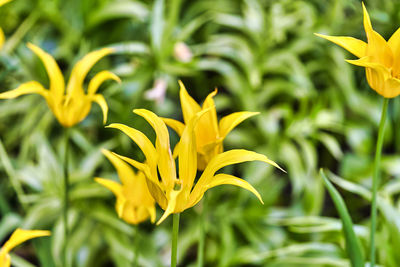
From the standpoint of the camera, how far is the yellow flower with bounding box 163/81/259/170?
51cm

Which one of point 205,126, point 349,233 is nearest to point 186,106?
point 205,126

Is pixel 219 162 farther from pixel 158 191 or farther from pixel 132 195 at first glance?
pixel 132 195

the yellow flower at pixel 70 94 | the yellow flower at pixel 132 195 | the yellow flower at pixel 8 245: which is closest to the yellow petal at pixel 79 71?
the yellow flower at pixel 70 94

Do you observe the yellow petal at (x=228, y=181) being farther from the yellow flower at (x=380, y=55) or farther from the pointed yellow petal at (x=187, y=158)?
the yellow flower at (x=380, y=55)

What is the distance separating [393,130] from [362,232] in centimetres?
78

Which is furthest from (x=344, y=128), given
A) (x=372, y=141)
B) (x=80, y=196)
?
(x=80, y=196)

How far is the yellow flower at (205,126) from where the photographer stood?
51 cm

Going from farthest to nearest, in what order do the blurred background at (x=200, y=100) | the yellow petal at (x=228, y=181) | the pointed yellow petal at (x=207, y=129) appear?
the blurred background at (x=200, y=100) → the pointed yellow petal at (x=207, y=129) → the yellow petal at (x=228, y=181)

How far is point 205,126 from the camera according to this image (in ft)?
1.77

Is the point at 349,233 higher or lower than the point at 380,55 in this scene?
lower

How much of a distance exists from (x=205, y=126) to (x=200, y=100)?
102cm

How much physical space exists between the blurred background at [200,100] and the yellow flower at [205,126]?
1.79 feet

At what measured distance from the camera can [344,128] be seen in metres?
1.49

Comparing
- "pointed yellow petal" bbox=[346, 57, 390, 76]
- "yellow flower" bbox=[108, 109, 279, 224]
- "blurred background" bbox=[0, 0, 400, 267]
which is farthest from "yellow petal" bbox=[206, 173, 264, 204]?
"blurred background" bbox=[0, 0, 400, 267]
